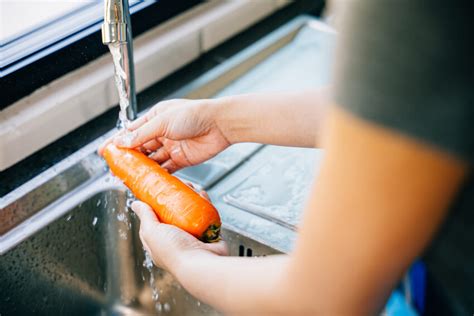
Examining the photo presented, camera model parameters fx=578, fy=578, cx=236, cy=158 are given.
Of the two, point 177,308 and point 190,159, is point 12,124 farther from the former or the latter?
point 177,308

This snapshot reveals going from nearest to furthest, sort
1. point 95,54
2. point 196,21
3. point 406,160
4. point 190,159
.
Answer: point 406,160, point 190,159, point 95,54, point 196,21

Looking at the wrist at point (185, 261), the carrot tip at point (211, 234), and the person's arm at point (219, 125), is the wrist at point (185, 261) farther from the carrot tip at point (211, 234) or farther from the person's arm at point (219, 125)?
the person's arm at point (219, 125)

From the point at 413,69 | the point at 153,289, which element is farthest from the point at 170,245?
the point at 413,69

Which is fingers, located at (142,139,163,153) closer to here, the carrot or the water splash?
the carrot

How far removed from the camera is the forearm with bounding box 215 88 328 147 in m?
0.93

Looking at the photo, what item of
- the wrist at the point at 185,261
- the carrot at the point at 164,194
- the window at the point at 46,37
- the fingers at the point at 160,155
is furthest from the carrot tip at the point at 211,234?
the window at the point at 46,37

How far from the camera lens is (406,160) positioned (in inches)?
17.4

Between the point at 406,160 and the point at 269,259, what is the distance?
0.82ft

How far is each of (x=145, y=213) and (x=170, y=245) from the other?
0.13 metres

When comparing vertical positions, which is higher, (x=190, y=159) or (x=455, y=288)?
(x=455, y=288)

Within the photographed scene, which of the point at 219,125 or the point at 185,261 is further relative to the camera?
the point at 219,125

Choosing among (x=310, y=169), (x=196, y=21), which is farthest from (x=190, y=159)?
(x=196, y=21)

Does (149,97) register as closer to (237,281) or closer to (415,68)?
(237,281)

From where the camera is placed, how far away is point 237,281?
66 centimetres
